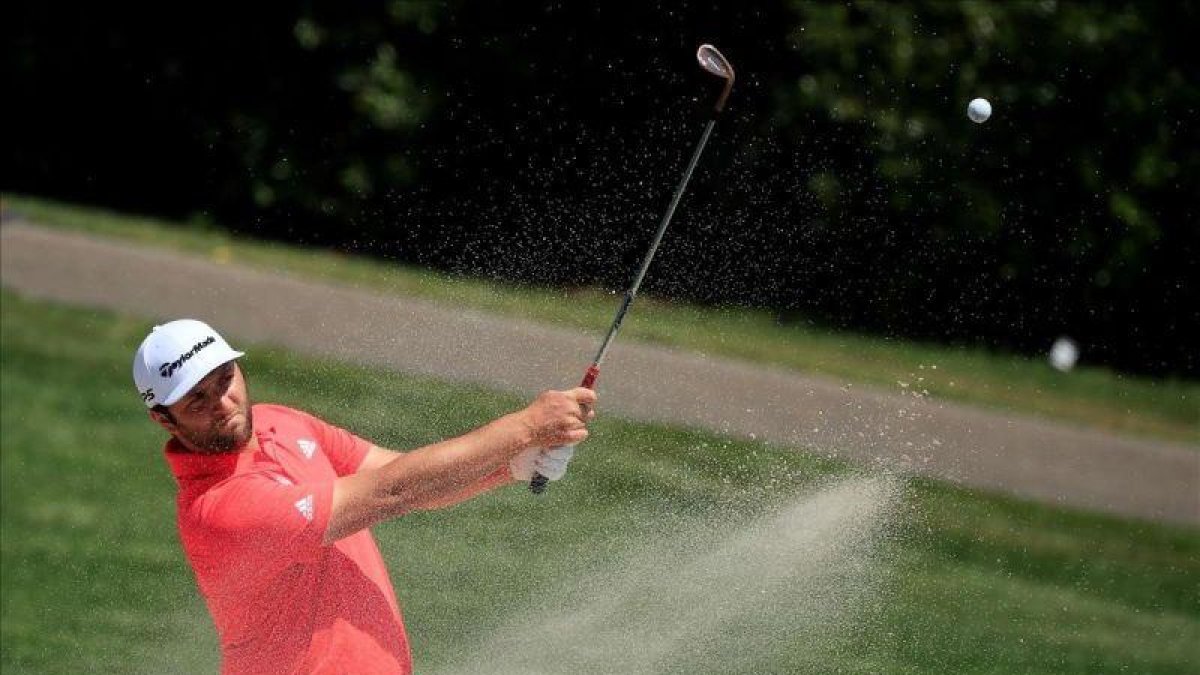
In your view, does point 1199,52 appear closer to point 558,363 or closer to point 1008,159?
point 1008,159

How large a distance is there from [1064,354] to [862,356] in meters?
1.49

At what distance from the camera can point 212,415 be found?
5.58 metres

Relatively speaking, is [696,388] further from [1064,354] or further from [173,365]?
[173,365]

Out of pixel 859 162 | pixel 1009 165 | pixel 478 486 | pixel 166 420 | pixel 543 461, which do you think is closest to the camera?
pixel 543 461

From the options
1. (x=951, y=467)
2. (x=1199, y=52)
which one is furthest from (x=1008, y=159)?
(x=951, y=467)

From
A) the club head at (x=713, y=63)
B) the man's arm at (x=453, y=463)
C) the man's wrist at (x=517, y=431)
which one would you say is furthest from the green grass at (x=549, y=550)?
the club head at (x=713, y=63)

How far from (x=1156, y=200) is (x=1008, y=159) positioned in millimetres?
1015

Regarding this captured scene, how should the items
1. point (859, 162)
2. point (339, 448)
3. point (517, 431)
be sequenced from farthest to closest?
1. point (859, 162)
2. point (339, 448)
3. point (517, 431)

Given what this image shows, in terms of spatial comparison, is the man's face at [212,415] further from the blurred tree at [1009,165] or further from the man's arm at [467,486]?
the blurred tree at [1009,165]

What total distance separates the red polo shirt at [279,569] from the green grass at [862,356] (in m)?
6.65

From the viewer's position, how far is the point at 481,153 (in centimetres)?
1430

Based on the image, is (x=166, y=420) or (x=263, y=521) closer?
(x=263, y=521)

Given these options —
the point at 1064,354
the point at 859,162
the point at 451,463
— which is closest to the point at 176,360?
the point at 451,463

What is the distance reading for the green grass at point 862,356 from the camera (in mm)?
12211
